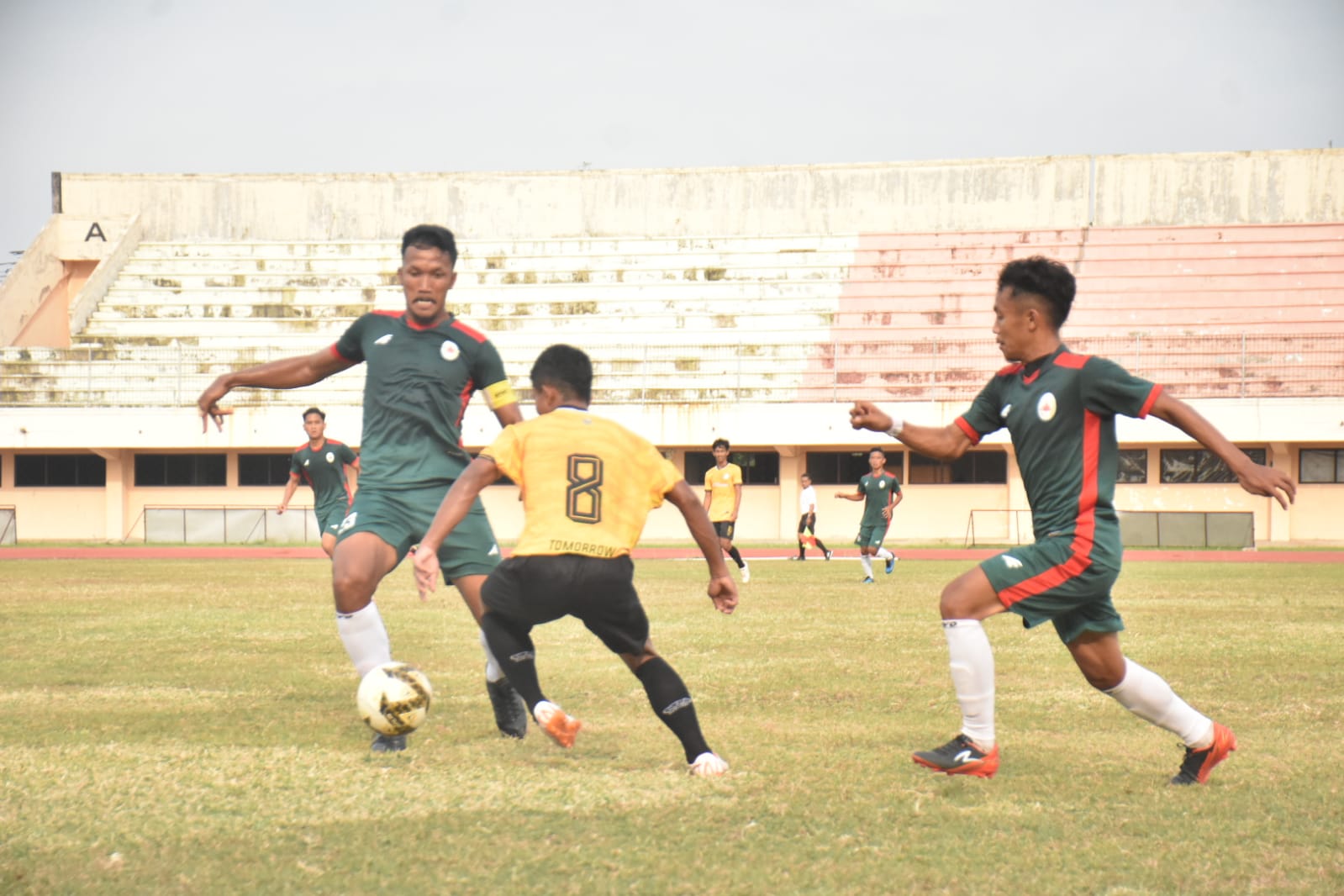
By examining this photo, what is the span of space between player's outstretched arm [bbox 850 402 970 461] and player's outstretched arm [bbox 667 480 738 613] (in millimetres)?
891

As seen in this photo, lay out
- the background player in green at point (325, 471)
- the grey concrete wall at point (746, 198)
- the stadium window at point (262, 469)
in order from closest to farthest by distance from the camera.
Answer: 1. the background player in green at point (325, 471)
2. the stadium window at point (262, 469)
3. the grey concrete wall at point (746, 198)

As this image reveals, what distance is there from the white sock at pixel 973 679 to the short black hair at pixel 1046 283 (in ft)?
4.62

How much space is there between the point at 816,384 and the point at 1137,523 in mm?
8544

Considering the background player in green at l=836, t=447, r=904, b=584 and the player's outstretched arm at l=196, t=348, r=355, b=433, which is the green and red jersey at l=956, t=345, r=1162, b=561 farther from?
the background player in green at l=836, t=447, r=904, b=584

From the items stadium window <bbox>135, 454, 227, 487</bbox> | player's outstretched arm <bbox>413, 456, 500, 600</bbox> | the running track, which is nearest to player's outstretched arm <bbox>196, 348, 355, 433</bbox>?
player's outstretched arm <bbox>413, 456, 500, 600</bbox>

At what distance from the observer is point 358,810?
5.18 metres

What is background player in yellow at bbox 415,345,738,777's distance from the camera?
5605 mm

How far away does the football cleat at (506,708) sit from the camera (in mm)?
6750

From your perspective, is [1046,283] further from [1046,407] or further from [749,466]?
[749,466]

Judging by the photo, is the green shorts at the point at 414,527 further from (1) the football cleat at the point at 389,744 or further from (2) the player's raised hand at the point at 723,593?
(2) the player's raised hand at the point at 723,593

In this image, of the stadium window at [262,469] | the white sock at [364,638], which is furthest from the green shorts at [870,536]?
the stadium window at [262,469]

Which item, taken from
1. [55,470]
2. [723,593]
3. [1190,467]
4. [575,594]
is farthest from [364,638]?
[55,470]

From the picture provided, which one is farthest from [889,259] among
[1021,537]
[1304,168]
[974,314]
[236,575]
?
[236,575]

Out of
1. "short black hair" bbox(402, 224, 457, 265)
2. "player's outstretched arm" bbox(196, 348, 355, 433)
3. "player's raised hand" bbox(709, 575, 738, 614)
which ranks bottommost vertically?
"player's raised hand" bbox(709, 575, 738, 614)
